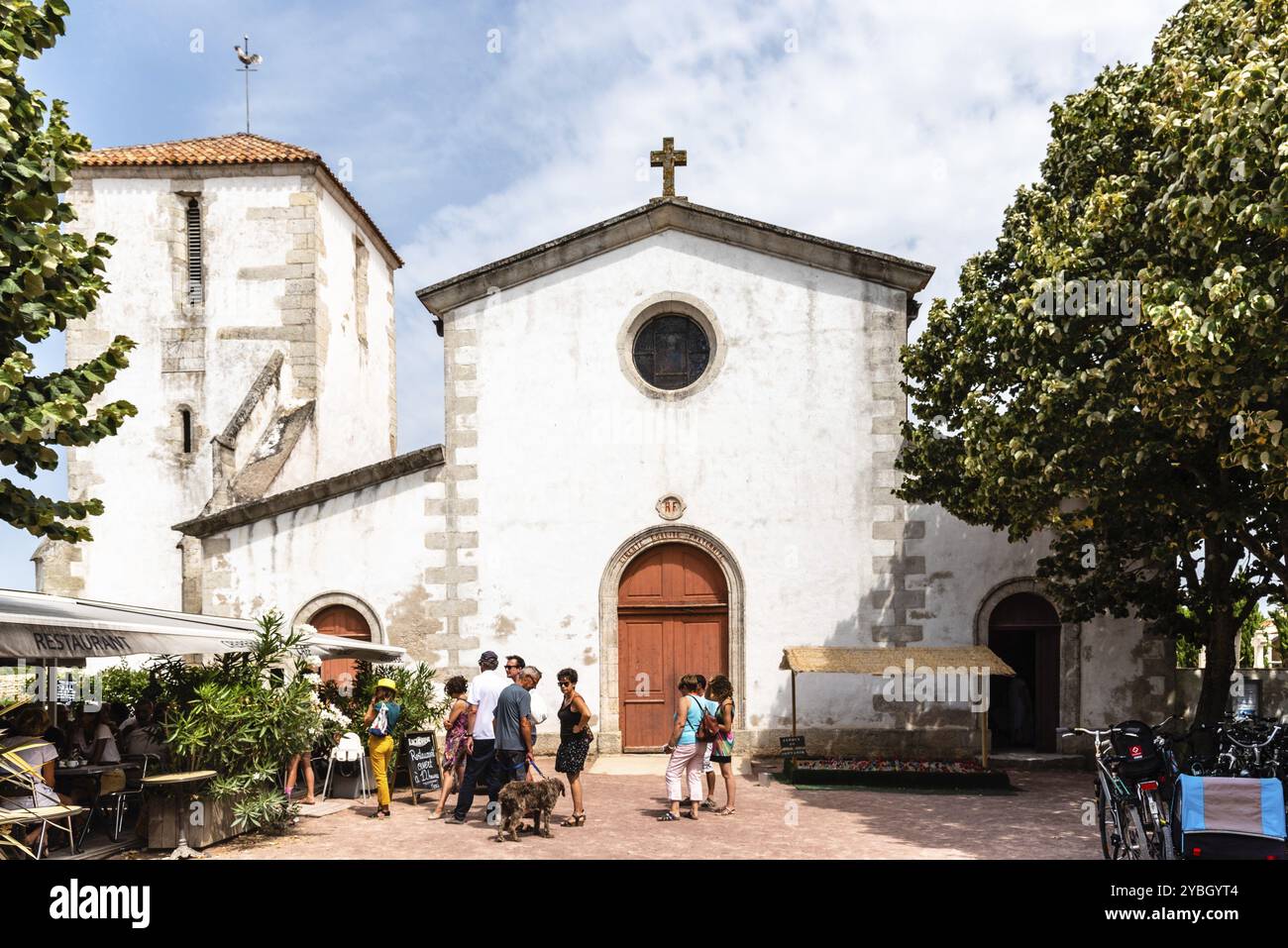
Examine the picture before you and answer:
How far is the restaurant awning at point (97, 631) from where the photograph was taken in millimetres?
8102

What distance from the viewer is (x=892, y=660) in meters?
15.1

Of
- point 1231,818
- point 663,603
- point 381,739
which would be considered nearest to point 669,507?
point 663,603

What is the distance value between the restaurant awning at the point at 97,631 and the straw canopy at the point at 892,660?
6829 mm

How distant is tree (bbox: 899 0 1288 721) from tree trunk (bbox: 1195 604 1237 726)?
26 mm

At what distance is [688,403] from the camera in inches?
683

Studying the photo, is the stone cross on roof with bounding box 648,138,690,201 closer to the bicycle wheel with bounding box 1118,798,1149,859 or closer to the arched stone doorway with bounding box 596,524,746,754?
the arched stone doorway with bounding box 596,524,746,754

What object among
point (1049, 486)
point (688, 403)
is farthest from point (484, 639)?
point (1049, 486)

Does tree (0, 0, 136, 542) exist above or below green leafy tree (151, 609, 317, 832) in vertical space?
above

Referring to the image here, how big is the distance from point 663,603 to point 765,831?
6.18 metres

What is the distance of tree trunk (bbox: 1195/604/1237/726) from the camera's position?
13180mm

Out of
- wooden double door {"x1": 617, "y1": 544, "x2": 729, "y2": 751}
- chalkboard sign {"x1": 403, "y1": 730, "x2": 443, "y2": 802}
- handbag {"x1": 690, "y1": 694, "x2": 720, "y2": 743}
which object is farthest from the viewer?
wooden double door {"x1": 617, "y1": 544, "x2": 729, "y2": 751}

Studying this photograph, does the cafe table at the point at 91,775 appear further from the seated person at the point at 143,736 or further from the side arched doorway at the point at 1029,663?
the side arched doorway at the point at 1029,663

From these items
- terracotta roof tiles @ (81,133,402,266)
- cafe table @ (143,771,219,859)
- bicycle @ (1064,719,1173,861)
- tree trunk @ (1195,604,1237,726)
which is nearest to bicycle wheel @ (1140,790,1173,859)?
bicycle @ (1064,719,1173,861)
